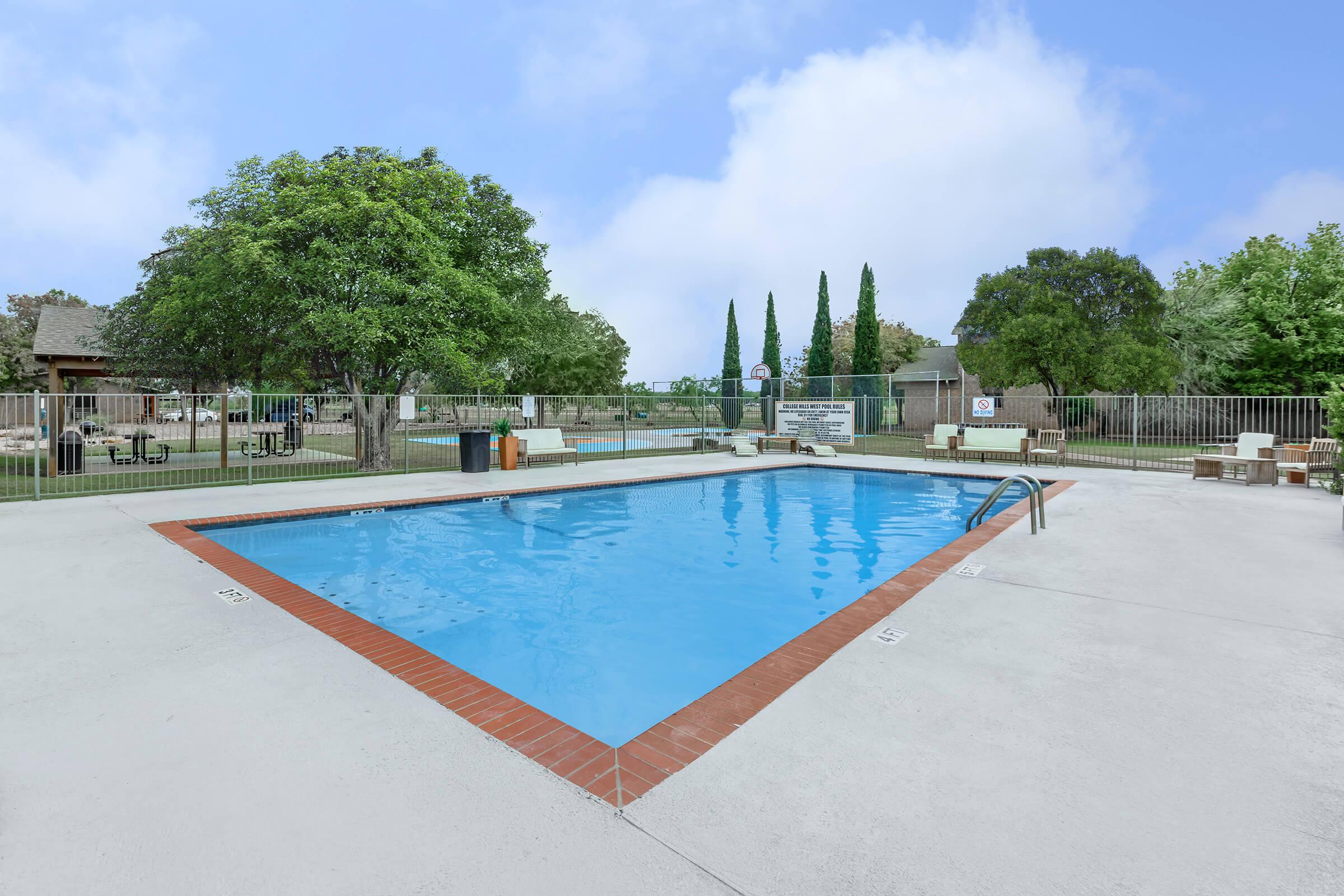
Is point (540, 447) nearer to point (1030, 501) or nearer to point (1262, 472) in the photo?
point (1030, 501)

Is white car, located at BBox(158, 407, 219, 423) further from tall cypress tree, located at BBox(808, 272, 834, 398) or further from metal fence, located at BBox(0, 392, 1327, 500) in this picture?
tall cypress tree, located at BBox(808, 272, 834, 398)

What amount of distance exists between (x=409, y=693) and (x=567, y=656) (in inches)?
A: 54.8

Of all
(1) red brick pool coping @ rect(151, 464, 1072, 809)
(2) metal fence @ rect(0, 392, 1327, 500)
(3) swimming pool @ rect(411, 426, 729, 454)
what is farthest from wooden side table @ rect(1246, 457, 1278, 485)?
(3) swimming pool @ rect(411, 426, 729, 454)

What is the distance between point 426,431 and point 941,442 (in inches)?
653

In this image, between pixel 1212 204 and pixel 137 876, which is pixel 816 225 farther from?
pixel 137 876

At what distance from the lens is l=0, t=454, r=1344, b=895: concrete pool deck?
2002 mm

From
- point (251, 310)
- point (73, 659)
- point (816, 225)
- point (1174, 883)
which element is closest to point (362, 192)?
point (251, 310)

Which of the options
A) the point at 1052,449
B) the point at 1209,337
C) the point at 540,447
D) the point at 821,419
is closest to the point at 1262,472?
the point at 1052,449

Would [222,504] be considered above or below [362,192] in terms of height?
below

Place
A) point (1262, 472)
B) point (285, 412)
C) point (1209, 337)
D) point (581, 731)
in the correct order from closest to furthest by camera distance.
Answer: point (581, 731), point (1262, 472), point (1209, 337), point (285, 412)

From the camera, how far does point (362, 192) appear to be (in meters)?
13.5

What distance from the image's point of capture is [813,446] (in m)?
18.6

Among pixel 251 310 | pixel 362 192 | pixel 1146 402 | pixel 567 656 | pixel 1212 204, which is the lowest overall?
pixel 567 656

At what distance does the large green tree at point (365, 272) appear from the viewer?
13539 millimetres
